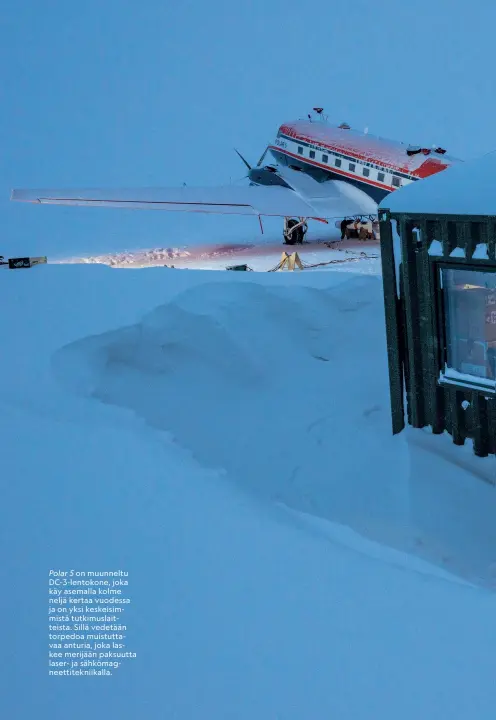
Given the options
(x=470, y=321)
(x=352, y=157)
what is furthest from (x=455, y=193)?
(x=352, y=157)

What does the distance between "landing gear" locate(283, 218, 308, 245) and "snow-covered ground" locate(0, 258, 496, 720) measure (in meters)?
8.37

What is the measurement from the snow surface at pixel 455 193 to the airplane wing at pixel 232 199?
461 inches

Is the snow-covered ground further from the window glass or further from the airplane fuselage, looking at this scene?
the airplane fuselage

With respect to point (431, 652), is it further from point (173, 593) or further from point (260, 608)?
point (173, 593)

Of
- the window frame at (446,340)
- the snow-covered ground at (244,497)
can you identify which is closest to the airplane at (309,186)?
the snow-covered ground at (244,497)

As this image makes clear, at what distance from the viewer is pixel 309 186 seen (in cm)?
2291

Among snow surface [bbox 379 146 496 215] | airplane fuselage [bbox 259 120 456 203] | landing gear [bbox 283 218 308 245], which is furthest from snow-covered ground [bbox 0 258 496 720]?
landing gear [bbox 283 218 308 245]

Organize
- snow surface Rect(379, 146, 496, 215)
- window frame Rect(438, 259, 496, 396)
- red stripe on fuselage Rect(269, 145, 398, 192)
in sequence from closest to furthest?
1. snow surface Rect(379, 146, 496, 215)
2. window frame Rect(438, 259, 496, 396)
3. red stripe on fuselage Rect(269, 145, 398, 192)

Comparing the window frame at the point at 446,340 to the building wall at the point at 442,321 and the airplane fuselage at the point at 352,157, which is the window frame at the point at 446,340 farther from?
the airplane fuselage at the point at 352,157

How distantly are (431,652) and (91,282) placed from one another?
882cm

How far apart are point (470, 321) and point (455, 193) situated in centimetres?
143

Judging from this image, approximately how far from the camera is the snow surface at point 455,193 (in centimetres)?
827

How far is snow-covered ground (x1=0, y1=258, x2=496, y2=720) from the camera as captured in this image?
5285 mm

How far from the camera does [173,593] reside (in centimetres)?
593
